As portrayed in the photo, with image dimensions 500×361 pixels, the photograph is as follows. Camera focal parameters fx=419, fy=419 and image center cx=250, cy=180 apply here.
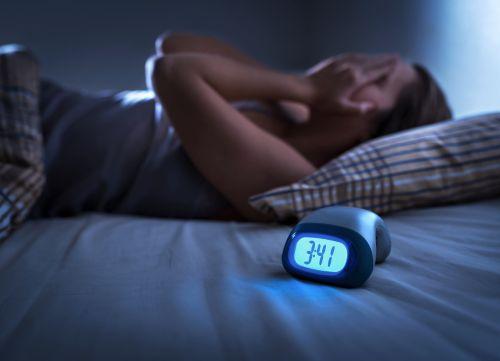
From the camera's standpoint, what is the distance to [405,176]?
80 centimetres

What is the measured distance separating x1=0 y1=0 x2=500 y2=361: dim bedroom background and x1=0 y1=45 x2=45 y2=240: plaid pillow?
0.06 meters

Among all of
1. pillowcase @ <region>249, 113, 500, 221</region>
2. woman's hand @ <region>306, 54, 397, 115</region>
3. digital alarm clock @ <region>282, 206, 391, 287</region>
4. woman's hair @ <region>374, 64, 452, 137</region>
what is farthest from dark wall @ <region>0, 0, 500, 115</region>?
digital alarm clock @ <region>282, 206, 391, 287</region>

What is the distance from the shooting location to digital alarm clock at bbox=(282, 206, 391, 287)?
47 cm

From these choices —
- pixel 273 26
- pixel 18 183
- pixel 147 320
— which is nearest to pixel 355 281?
pixel 147 320

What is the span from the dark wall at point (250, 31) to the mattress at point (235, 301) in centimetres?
90

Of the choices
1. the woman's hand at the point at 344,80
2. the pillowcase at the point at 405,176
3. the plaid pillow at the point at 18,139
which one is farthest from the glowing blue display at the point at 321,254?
the woman's hand at the point at 344,80

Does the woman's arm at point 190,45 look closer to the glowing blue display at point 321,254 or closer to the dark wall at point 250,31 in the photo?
the dark wall at point 250,31

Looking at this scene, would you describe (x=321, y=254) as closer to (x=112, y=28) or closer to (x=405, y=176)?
(x=405, y=176)

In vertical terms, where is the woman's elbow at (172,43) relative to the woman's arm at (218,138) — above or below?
above

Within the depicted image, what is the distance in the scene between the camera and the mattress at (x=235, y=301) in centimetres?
35

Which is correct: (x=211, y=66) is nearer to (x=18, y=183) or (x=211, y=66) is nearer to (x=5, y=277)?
(x=18, y=183)

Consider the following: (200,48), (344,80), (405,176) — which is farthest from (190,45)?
(405,176)

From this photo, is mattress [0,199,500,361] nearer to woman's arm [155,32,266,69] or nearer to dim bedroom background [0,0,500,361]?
dim bedroom background [0,0,500,361]

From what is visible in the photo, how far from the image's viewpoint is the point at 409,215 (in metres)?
0.81
